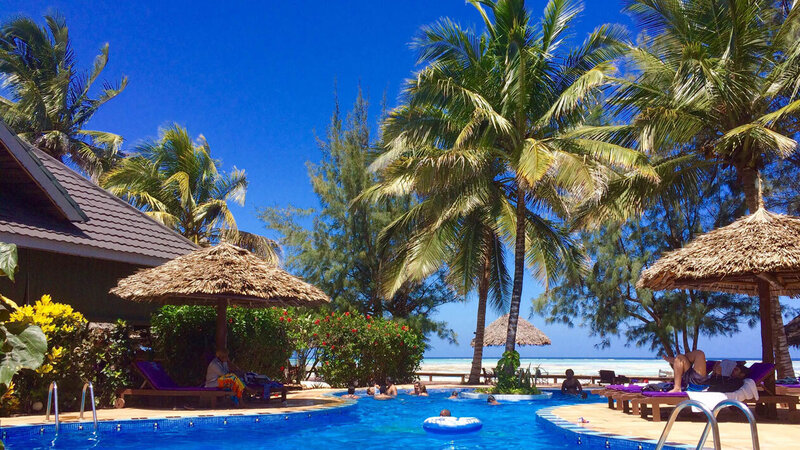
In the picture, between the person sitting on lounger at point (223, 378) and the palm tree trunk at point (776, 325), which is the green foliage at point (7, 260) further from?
the palm tree trunk at point (776, 325)

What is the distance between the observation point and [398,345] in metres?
18.6

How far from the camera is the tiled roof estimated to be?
10750mm

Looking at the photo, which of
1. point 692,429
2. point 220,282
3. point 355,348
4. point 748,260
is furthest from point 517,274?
point 692,429

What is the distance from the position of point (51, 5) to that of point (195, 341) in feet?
52.3

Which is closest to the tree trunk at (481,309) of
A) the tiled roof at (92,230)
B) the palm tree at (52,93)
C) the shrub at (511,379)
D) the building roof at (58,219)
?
the shrub at (511,379)

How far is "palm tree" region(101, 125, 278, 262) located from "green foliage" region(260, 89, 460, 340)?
2.49 meters

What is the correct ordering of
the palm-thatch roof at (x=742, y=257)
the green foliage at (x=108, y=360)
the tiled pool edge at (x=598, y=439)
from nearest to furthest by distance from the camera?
the tiled pool edge at (x=598, y=439)
the palm-thatch roof at (x=742, y=257)
the green foliage at (x=108, y=360)

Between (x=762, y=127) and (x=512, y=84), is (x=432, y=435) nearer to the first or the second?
(x=762, y=127)

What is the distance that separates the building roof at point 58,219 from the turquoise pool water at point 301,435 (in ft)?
10.2

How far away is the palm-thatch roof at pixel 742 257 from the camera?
930 cm

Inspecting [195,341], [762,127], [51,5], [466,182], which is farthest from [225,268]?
[51,5]

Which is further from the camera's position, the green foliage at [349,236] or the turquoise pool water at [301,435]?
the green foliage at [349,236]

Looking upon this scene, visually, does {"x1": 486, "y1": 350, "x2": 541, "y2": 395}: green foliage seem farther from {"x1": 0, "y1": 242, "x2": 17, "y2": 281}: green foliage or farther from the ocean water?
the ocean water

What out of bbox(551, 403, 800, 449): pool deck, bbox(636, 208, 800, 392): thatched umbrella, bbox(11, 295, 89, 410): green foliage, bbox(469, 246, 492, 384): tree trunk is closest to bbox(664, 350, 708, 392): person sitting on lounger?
bbox(551, 403, 800, 449): pool deck
